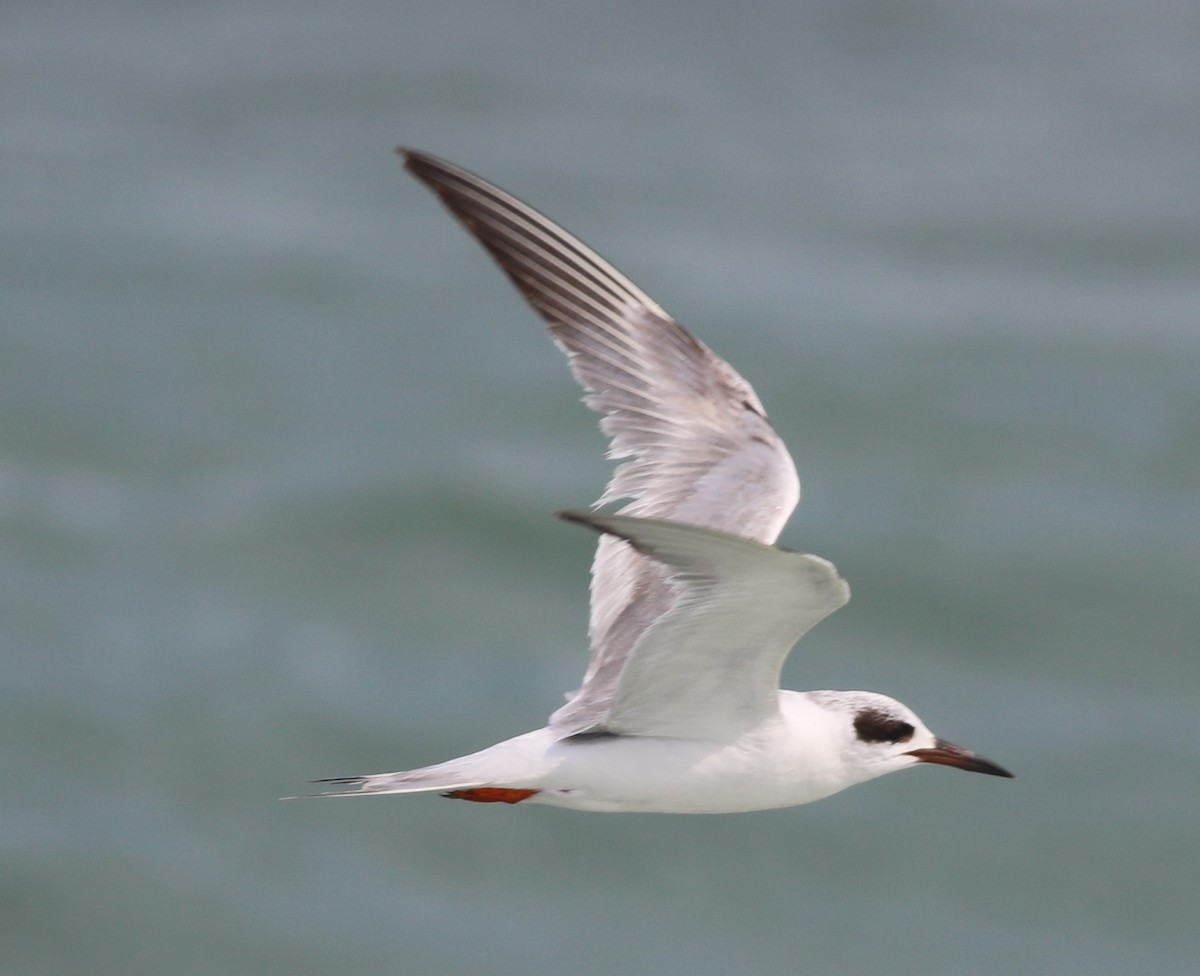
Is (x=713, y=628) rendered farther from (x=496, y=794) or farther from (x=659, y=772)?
(x=496, y=794)

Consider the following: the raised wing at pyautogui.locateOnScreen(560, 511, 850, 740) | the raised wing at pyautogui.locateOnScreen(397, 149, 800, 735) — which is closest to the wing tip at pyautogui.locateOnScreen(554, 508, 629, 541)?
the raised wing at pyautogui.locateOnScreen(560, 511, 850, 740)

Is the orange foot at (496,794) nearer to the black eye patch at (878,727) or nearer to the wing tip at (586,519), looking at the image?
the black eye patch at (878,727)

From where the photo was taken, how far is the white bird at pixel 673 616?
6.14 meters

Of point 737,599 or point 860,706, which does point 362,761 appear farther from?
point 737,599

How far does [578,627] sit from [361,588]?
4.20ft

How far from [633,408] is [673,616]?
5.36 ft

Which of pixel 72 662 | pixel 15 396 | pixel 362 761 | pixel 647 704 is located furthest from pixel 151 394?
pixel 647 704

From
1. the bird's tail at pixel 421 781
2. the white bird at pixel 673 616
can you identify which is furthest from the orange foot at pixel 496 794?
the bird's tail at pixel 421 781

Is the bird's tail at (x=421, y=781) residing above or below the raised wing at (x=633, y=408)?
below

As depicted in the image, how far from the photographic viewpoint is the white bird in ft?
20.2

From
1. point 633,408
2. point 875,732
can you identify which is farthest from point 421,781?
point 633,408

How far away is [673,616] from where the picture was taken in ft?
20.0

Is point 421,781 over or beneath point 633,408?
beneath

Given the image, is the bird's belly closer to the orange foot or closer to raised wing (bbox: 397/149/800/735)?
the orange foot
